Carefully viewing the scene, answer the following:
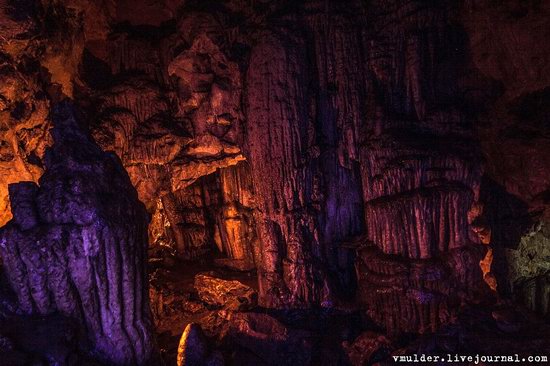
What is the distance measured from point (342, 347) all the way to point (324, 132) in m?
4.38

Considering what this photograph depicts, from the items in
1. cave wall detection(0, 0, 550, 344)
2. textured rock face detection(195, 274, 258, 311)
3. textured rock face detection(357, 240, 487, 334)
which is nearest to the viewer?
textured rock face detection(357, 240, 487, 334)

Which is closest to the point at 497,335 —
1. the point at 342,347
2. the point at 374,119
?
the point at 342,347

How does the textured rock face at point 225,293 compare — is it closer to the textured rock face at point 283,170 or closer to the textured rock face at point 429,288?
the textured rock face at point 283,170

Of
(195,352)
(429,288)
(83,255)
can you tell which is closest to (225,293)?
(195,352)

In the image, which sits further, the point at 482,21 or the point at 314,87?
the point at 314,87

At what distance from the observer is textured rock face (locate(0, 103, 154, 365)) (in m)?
5.52

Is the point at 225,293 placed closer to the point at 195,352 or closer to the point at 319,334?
the point at 195,352

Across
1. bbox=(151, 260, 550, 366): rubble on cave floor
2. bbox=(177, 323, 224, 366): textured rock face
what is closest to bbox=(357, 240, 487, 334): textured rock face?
bbox=(151, 260, 550, 366): rubble on cave floor

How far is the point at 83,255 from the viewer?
5.59 m

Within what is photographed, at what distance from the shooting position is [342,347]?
7742mm

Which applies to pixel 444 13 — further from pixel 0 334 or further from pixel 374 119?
pixel 0 334

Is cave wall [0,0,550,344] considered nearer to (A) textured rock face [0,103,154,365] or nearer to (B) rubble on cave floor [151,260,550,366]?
(B) rubble on cave floor [151,260,550,366]

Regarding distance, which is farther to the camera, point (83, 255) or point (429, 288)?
point (429, 288)

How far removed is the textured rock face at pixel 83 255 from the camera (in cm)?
552
